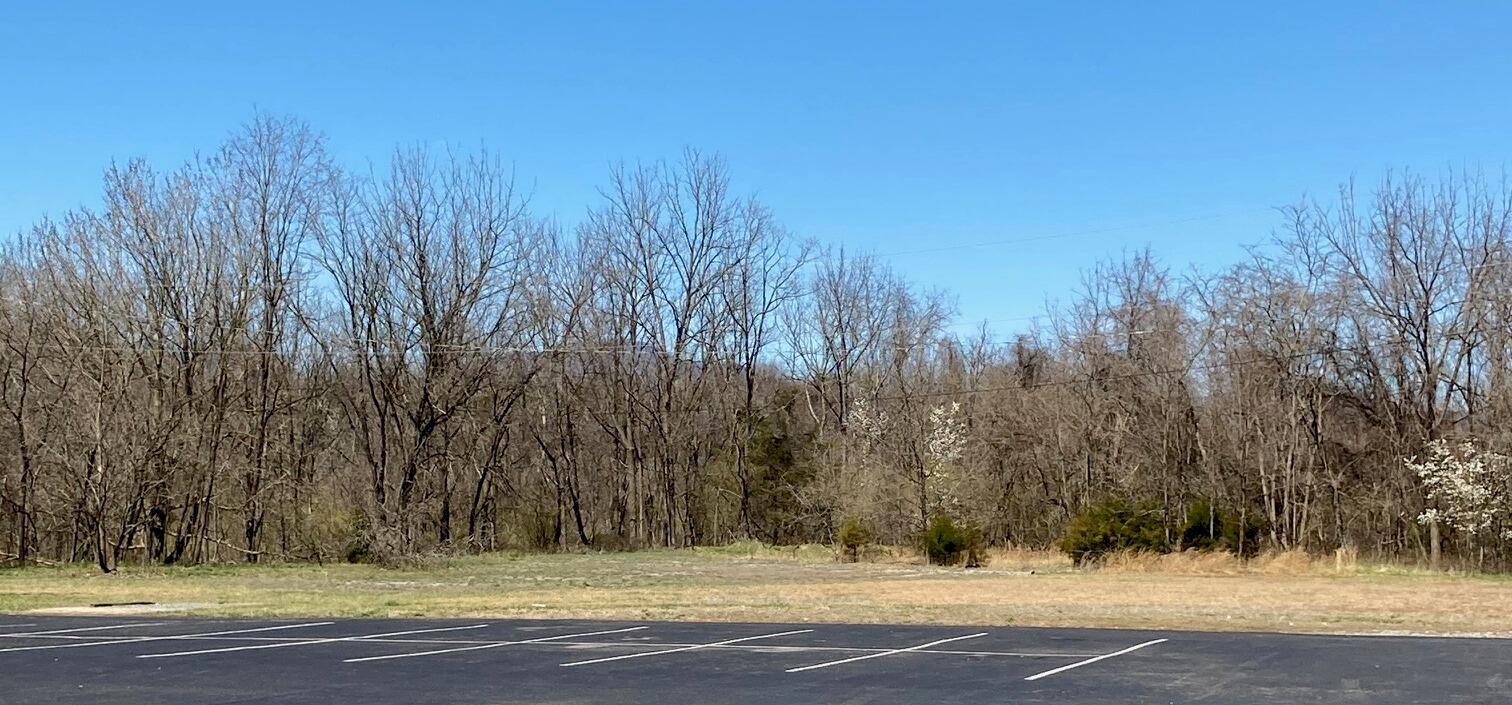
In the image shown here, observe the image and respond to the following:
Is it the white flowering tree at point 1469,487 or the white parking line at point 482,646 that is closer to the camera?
the white parking line at point 482,646

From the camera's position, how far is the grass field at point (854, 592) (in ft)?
67.1

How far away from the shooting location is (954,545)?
3834 cm

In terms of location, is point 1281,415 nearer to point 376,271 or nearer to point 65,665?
point 376,271

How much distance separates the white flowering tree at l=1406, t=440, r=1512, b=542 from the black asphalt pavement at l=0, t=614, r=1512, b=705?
18.2 metres

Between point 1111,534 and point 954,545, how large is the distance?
14.5ft

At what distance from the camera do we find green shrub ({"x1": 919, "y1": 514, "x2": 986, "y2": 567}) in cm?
3834

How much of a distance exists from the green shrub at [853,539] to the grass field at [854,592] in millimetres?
1053

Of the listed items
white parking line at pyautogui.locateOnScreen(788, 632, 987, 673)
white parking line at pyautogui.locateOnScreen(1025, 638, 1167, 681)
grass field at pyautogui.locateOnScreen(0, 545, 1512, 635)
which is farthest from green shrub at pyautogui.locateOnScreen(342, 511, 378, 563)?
white parking line at pyautogui.locateOnScreen(1025, 638, 1167, 681)

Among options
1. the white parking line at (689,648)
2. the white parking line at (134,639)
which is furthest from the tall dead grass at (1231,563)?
the white parking line at (134,639)

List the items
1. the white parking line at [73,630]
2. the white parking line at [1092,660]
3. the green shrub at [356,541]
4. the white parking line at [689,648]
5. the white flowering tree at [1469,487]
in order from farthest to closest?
the green shrub at [356,541], the white flowering tree at [1469,487], the white parking line at [73,630], the white parking line at [689,648], the white parking line at [1092,660]

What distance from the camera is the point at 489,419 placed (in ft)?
165

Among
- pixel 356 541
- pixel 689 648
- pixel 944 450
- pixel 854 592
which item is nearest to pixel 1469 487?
pixel 854 592

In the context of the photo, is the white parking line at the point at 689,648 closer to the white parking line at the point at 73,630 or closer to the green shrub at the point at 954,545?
the white parking line at the point at 73,630

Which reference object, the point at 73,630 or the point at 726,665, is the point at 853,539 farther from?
the point at 726,665
